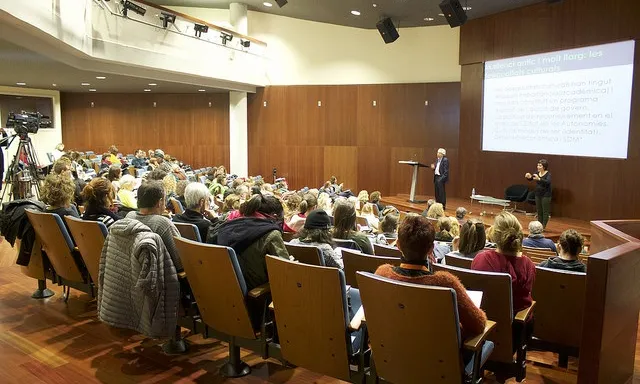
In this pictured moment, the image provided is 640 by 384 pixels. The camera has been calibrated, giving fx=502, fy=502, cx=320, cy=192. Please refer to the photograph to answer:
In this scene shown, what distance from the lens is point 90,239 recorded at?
3.49 m

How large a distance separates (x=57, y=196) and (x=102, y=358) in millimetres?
1477

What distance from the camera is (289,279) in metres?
2.52

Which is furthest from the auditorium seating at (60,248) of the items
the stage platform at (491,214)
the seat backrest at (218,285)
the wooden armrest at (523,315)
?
the stage platform at (491,214)

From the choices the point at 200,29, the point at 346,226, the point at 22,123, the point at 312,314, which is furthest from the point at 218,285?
the point at 200,29

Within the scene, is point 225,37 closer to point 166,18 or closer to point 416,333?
point 166,18

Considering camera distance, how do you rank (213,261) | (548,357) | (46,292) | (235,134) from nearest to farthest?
(213,261) < (548,357) < (46,292) < (235,134)

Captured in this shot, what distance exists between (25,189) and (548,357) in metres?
7.19

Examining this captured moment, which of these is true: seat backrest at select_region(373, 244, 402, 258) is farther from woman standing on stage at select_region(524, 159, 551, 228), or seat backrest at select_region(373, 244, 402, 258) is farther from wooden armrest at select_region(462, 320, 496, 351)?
woman standing on stage at select_region(524, 159, 551, 228)

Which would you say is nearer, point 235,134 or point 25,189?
point 25,189

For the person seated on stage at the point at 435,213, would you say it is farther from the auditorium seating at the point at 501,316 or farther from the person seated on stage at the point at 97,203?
the person seated on stage at the point at 97,203

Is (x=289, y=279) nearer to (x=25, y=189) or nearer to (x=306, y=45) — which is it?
(x=25, y=189)

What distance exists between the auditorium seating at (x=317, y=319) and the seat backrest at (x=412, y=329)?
18cm

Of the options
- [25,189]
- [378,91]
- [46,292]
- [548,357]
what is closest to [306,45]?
[378,91]

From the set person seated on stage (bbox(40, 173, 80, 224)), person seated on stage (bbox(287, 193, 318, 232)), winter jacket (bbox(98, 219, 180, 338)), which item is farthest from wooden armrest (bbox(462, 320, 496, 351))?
person seated on stage (bbox(40, 173, 80, 224))
